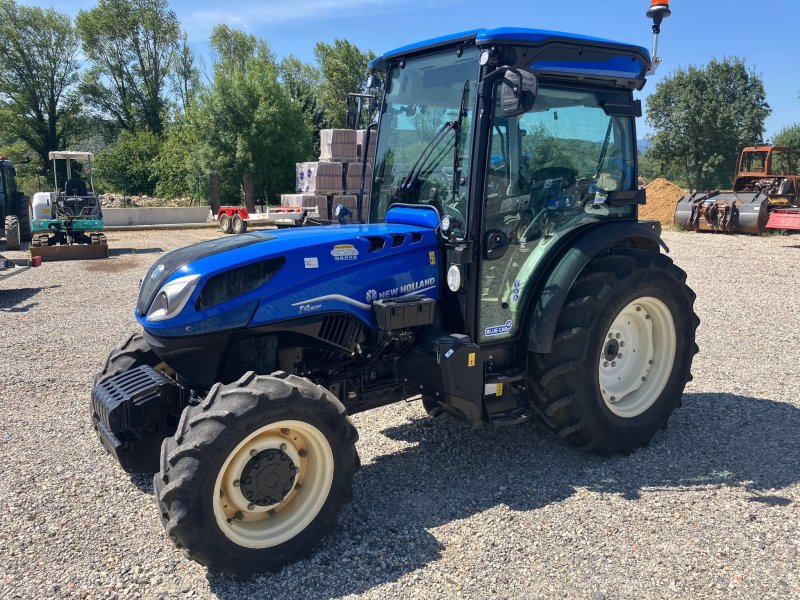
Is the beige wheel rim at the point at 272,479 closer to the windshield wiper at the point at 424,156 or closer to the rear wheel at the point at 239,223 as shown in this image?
the windshield wiper at the point at 424,156

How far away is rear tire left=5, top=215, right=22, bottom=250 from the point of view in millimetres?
16906

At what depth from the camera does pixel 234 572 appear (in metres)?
2.94

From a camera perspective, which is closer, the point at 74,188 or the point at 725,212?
the point at 74,188

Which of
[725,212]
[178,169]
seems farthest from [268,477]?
[178,169]

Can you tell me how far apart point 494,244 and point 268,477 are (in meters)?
1.84

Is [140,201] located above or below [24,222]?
above

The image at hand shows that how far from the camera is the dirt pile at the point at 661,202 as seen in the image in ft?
80.2

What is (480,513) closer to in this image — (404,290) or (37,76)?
(404,290)

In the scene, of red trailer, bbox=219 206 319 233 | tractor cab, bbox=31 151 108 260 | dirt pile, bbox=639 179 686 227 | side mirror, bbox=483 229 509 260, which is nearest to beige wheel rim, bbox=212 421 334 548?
side mirror, bbox=483 229 509 260

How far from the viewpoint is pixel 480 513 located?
359cm

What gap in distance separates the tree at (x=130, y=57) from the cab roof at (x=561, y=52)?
44.2 meters

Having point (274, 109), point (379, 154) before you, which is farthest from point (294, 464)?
point (274, 109)

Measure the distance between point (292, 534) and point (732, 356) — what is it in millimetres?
5330

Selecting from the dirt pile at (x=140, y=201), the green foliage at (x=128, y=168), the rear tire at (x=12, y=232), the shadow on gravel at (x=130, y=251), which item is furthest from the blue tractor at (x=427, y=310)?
the green foliage at (x=128, y=168)
